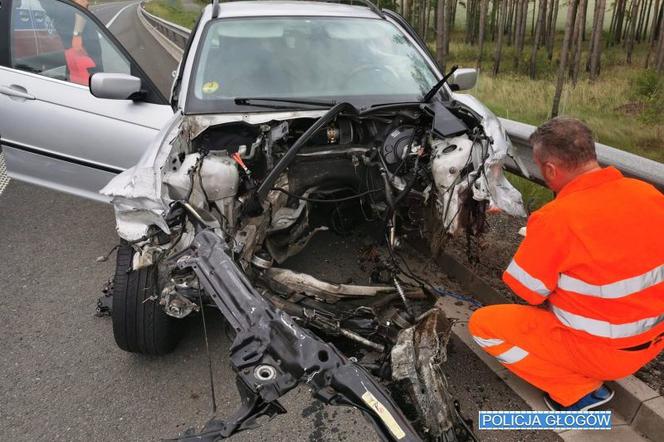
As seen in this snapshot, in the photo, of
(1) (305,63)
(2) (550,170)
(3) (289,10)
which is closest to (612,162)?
(2) (550,170)

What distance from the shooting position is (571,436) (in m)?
2.33

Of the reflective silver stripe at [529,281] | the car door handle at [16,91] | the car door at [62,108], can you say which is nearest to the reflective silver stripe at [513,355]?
the reflective silver stripe at [529,281]

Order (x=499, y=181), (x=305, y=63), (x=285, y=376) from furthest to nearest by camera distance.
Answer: (x=305, y=63), (x=499, y=181), (x=285, y=376)

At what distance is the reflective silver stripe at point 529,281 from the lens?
2.27 metres

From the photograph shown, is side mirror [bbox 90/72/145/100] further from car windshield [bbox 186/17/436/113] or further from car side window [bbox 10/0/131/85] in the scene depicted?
car side window [bbox 10/0/131/85]

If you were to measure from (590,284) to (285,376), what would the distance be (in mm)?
1372

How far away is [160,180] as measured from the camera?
2.50 meters

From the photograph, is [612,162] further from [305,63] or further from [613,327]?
[305,63]

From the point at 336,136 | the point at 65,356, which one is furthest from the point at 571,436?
the point at 65,356

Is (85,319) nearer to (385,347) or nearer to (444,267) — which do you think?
(385,347)

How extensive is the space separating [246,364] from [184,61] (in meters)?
2.61

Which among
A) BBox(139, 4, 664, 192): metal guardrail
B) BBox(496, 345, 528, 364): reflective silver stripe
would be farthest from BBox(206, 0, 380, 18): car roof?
BBox(496, 345, 528, 364): reflective silver stripe

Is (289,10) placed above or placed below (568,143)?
above

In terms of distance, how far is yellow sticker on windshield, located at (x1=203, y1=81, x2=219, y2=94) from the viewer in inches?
126
